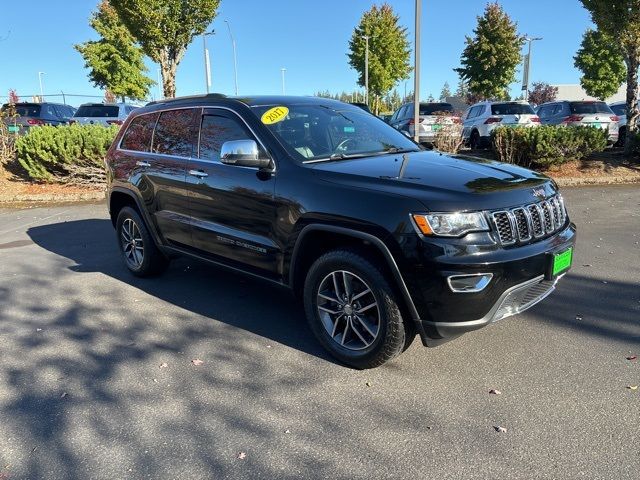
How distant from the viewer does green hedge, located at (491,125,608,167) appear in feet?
37.2

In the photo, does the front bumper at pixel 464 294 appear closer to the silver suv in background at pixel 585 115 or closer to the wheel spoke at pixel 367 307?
the wheel spoke at pixel 367 307

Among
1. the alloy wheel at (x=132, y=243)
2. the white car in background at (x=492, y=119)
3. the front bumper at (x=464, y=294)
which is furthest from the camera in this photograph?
the white car in background at (x=492, y=119)

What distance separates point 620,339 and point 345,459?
2.41m

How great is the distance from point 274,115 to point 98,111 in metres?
16.9

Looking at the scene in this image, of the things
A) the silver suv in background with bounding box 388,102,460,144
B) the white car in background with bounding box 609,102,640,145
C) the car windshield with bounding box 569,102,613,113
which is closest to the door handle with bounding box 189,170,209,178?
the silver suv in background with bounding box 388,102,460,144

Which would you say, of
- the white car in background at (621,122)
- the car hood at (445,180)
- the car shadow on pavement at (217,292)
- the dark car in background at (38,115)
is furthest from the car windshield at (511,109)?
the dark car in background at (38,115)

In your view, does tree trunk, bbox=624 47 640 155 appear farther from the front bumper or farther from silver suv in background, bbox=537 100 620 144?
the front bumper

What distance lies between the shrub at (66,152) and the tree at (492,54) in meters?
23.7

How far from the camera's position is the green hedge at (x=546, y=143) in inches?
446

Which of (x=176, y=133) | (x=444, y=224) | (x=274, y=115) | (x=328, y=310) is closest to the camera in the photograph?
(x=444, y=224)

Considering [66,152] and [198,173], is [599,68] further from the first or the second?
[198,173]

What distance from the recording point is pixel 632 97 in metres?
12.4

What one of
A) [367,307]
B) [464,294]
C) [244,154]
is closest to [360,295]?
[367,307]

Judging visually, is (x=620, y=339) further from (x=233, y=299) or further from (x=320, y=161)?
(x=233, y=299)
